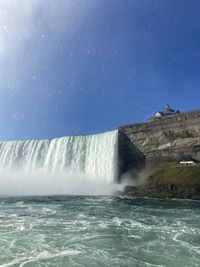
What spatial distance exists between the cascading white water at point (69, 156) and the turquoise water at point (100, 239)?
92.5 ft

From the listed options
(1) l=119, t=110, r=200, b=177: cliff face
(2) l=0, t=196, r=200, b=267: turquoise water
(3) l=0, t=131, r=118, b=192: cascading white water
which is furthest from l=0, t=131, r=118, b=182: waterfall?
(2) l=0, t=196, r=200, b=267: turquoise water

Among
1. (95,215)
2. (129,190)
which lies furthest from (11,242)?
(129,190)

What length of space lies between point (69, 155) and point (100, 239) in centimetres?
3989

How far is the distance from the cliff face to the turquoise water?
79.7 feet

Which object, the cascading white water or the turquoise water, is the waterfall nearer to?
the cascading white water

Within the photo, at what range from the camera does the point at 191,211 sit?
26578 millimetres

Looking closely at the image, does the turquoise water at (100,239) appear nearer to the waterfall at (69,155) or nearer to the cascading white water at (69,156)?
the cascading white water at (69,156)

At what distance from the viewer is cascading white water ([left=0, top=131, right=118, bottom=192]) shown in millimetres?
52906

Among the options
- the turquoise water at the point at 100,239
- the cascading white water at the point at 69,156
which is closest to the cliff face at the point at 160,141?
the cascading white water at the point at 69,156

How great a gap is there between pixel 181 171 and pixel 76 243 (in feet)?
94.8

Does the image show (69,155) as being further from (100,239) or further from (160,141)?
(100,239)

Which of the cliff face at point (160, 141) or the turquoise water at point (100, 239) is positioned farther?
the cliff face at point (160, 141)

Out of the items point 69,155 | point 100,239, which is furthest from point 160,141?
point 100,239

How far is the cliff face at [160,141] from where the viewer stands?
47.9 metres
